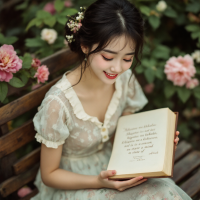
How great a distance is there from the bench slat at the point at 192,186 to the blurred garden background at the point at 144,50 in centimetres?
52

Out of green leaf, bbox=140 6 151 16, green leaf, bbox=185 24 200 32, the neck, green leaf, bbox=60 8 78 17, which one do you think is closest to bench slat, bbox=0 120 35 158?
the neck

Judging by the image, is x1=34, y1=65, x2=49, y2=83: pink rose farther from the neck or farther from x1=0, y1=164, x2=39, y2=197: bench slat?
x1=0, y1=164, x2=39, y2=197: bench slat

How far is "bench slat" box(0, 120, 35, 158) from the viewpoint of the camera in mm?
1347

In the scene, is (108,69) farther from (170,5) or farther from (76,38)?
(170,5)

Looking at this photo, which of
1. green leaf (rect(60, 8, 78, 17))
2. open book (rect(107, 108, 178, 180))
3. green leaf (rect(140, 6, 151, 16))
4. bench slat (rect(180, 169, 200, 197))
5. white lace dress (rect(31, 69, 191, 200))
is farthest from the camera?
green leaf (rect(140, 6, 151, 16))

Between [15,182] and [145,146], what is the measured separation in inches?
30.6

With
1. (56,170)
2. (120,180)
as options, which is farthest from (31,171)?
(120,180)

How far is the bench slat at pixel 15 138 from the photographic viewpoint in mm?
1347

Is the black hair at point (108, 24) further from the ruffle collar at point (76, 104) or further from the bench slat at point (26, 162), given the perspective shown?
the bench slat at point (26, 162)

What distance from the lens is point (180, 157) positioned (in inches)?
73.4

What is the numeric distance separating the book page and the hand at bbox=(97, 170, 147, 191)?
0.04 m

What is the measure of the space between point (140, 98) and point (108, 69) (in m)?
0.55

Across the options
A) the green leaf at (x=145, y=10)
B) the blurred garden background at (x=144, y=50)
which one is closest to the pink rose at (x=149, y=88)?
the blurred garden background at (x=144, y=50)

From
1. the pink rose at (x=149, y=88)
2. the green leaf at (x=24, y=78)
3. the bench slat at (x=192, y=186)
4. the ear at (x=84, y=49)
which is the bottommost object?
the bench slat at (x=192, y=186)
